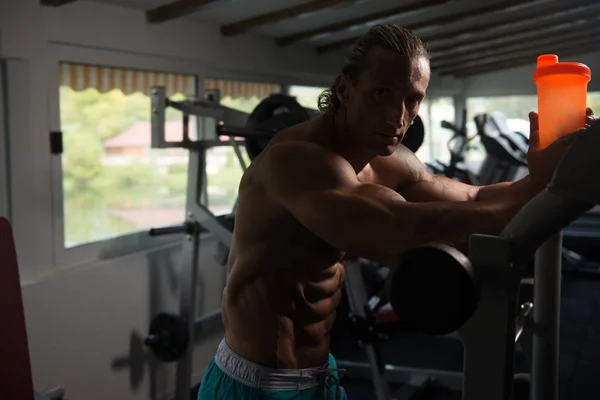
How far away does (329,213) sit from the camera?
0.97 m

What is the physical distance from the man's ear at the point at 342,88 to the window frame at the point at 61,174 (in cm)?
163

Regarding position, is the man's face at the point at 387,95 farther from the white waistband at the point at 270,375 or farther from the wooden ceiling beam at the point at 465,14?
the wooden ceiling beam at the point at 465,14

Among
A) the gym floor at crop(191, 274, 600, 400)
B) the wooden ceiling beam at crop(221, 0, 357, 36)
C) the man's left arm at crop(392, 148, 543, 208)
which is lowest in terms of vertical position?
the gym floor at crop(191, 274, 600, 400)

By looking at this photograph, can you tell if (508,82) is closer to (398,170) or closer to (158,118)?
(158,118)

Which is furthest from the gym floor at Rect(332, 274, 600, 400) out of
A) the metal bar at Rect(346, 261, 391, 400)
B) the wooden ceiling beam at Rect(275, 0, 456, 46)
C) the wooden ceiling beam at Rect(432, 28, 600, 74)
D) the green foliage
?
the wooden ceiling beam at Rect(432, 28, 600, 74)

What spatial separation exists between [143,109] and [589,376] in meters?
2.78

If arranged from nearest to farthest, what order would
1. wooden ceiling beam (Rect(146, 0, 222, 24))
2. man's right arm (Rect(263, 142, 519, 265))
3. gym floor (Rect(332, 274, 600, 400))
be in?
man's right arm (Rect(263, 142, 519, 265))
wooden ceiling beam (Rect(146, 0, 222, 24))
gym floor (Rect(332, 274, 600, 400))

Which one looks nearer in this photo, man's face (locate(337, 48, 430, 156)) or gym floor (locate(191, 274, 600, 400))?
man's face (locate(337, 48, 430, 156))

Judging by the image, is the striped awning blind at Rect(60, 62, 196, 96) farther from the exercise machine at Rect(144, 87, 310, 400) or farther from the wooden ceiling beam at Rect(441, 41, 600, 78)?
the wooden ceiling beam at Rect(441, 41, 600, 78)

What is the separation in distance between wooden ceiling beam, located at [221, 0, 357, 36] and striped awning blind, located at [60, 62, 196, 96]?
35 cm

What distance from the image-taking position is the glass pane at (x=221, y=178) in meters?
3.75

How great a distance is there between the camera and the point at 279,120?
7.98ft

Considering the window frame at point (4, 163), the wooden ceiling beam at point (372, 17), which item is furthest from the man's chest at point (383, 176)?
the wooden ceiling beam at point (372, 17)

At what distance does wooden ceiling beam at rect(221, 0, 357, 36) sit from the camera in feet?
9.59
